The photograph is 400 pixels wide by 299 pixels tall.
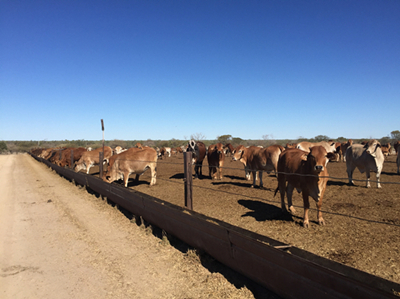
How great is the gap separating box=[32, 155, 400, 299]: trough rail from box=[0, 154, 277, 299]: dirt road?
289mm

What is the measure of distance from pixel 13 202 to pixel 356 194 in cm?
1258

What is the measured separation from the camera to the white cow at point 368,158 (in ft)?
32.8

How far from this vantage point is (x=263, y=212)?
22.7 feet

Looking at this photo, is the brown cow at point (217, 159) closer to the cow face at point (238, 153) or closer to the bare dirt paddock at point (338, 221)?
the cow face at point (238, 153)

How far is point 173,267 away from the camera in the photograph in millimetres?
3865

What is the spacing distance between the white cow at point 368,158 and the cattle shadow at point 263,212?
542 cm

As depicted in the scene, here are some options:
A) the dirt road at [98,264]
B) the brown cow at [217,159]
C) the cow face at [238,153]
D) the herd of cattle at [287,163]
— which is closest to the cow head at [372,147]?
the herd of cattle at [287,163]

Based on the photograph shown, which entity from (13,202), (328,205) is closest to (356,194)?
(328,205)

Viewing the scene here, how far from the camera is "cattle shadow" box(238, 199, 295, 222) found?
6.38 m

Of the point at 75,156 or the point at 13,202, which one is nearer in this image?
the point at 13,202

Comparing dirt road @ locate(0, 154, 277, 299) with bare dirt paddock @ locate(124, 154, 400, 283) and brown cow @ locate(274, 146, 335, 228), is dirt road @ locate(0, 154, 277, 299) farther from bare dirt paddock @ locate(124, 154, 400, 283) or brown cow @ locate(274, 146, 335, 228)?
brown cow @ locate(274, 146, 335, 228)

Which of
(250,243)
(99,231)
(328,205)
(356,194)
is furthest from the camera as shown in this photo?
(356,194)

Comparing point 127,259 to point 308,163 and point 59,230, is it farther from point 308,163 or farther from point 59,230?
point 308,163

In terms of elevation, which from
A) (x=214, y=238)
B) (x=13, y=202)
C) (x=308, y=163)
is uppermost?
(x=308, y=163)
